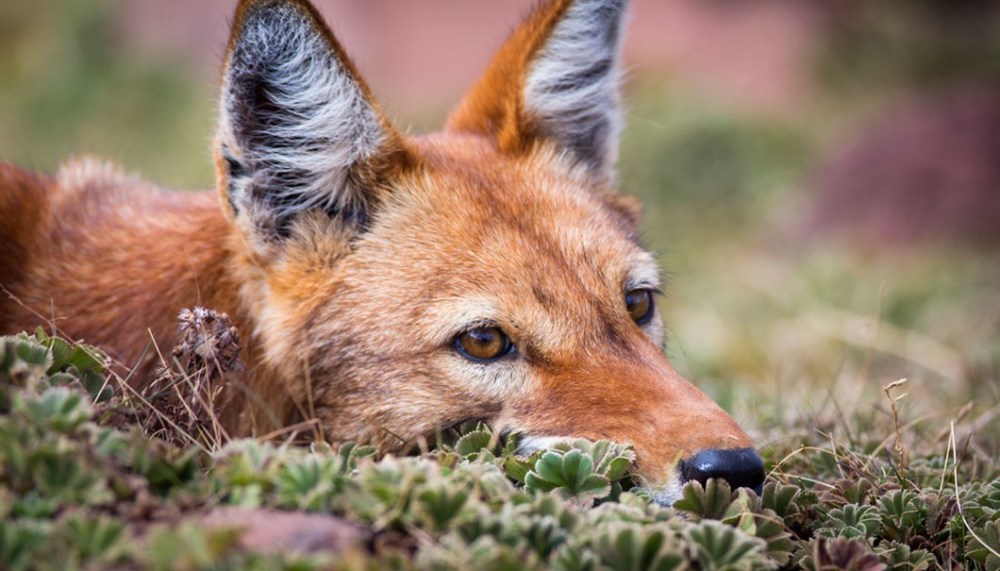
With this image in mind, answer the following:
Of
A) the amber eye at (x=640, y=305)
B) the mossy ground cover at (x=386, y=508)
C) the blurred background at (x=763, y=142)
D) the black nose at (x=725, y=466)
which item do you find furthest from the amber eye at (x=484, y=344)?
the blurred background at (x=763, y=142)

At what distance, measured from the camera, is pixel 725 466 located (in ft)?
9.29

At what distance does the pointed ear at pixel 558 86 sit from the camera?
4227mm

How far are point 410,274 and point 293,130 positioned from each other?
0.69 m

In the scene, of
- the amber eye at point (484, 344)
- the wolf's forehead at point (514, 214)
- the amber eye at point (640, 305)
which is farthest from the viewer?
the amber eye at point (640, 305)

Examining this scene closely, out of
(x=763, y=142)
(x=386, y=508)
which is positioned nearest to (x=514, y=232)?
(x=386, y=508)

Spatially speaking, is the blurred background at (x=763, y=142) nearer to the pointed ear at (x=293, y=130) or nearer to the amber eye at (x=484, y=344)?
the pointed ear at (x=293, y=130)

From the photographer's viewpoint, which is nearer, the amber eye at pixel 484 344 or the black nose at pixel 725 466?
the black nose at pixel 725 466

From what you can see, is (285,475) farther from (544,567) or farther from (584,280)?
(584,280)

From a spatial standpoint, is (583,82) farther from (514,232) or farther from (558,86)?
(514,232)

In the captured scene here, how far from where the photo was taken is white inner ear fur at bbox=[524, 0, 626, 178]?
4242mm

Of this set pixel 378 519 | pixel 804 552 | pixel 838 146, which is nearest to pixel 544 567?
pixel 378 519

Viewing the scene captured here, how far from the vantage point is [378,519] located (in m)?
2.29

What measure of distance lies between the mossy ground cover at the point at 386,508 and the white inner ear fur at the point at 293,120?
3.25 feet

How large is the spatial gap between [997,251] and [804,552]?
7894mm
